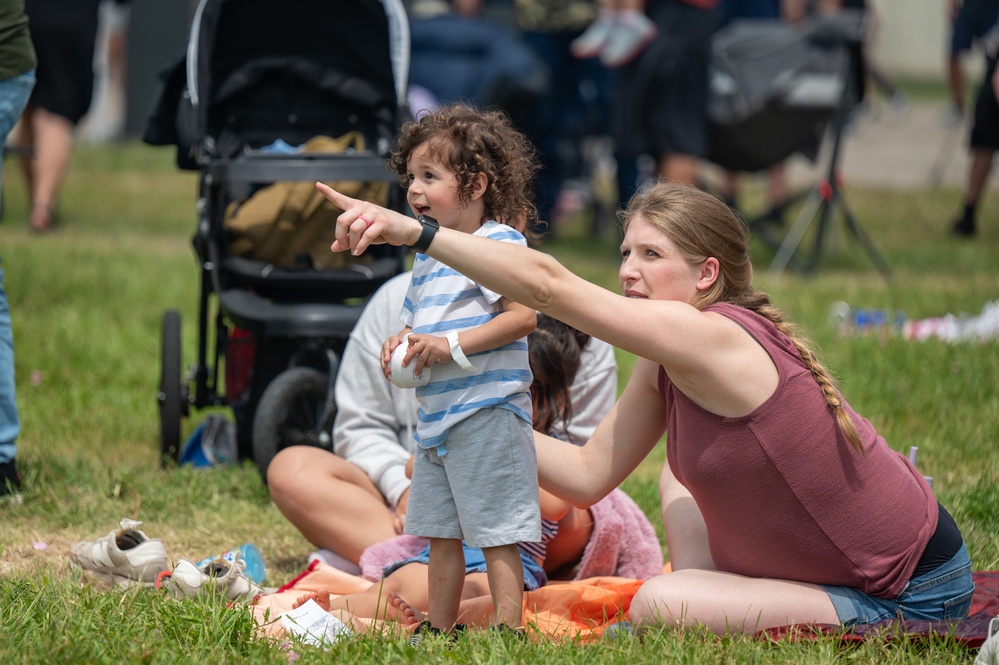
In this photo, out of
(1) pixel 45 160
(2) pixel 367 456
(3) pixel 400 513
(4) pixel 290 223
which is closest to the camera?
(3) pixel 400 513

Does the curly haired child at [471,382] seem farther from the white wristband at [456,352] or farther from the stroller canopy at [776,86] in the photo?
the stroller canopy at [776,86]

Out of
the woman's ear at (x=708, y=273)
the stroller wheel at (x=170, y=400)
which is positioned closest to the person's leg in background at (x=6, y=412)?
the stroller wheel at (x=170, y=400)

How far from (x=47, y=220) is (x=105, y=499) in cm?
476

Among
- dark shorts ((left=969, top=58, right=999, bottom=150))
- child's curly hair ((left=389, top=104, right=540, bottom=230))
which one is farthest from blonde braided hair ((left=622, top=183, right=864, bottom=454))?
dark shorts ((left=969, top=58, right=999, bottom=150))

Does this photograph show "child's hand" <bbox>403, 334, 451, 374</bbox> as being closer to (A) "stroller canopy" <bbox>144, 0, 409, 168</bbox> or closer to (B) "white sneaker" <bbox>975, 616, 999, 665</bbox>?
(B) "white sneaker" <bbox>975, 616, 999, 665</bbox>

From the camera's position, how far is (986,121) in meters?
7.80

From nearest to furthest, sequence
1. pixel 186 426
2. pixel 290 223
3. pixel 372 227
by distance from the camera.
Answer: pixel 372 227
pixel 290 223
pixel 186 426

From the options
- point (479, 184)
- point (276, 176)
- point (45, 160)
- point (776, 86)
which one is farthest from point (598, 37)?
point (479, 184)

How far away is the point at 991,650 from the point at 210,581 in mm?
1666

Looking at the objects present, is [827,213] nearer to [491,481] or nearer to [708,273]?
[708,273]

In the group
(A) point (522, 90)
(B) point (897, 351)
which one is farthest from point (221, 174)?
(A) point (522, 90)

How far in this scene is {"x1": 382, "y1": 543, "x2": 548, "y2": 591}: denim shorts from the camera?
3.04 m

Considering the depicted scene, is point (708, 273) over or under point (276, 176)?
over

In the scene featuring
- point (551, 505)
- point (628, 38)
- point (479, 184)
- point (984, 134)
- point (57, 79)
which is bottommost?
point (57, 79)
